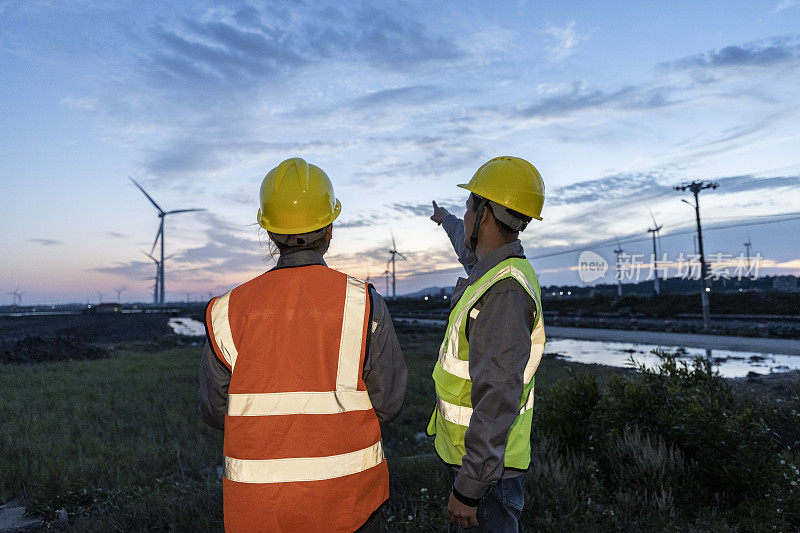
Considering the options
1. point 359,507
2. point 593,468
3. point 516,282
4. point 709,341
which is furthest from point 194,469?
point 709,341

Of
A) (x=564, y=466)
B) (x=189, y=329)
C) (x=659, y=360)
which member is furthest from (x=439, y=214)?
(x=189, y=329)

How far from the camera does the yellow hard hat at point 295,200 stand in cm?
225

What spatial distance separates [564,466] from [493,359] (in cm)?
381

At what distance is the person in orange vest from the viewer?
1.88 meters

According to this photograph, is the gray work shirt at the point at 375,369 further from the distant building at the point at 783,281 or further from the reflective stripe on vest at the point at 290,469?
the distant building at the point at 783,281

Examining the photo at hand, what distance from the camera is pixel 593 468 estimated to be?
495 cm

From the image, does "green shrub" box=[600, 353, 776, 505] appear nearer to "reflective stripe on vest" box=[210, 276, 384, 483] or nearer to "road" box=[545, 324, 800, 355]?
"reflective stripe on vest" box=[210, 276, 384, 483]

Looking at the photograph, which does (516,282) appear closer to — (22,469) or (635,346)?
(22,469)

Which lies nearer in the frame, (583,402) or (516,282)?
(516,282)

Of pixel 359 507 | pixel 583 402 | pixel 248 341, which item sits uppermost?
pixel 248 341

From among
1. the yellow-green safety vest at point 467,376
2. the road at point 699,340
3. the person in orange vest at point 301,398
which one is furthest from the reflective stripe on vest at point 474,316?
the road at point 699,340

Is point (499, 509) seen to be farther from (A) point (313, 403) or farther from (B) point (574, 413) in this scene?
(B) point (574, 413)

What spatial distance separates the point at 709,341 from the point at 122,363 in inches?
962

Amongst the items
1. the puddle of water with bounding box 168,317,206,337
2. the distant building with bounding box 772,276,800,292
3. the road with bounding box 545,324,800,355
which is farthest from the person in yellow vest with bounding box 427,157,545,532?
the distant building with bounding box 772,276,800,292
